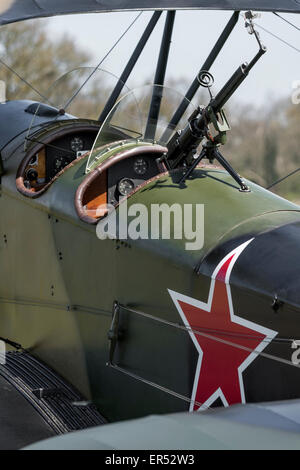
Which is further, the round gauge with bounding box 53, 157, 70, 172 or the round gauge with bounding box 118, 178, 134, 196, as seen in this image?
the round gauge with bounding box 53, 157, 70, 172

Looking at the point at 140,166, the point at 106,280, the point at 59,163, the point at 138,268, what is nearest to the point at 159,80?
the point at 59,163

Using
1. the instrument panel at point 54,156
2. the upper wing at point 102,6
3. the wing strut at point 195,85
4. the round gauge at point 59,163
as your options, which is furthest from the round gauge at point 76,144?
the upper wing at point 102,6

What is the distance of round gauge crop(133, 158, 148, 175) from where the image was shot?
5.84m

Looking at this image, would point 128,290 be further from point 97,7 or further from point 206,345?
point 97,7

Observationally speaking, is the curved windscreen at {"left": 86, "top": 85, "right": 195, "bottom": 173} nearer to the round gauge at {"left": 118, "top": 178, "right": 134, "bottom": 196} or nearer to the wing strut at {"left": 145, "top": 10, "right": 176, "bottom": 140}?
the wing strut at {"left": 145, "top": 10, "right": 176, "bottom": 140}

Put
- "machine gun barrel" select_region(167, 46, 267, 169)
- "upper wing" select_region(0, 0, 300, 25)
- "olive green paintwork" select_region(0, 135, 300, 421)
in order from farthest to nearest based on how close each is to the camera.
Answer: "upper wing" select_region(0, 0, 300, 25), "machine gun barrel" select_region(167, 46, 267, 169), "olive green paintwork" select_region(0, 135, 300, 421)

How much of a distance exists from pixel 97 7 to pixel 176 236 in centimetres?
→ 207

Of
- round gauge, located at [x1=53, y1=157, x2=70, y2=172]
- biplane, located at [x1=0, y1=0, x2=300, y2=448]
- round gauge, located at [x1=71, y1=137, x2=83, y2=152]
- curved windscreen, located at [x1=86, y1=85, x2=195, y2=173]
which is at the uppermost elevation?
round gauge, located at [x1=71, y1=137, x2=83, y2=152]

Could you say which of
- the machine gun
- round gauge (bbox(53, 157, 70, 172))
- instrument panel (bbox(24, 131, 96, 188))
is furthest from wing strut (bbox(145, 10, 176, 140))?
round gauge (bbox(53, 157, 70, 172))

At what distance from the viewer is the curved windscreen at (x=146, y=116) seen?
18.7 feet

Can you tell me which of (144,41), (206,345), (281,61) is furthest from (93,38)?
(206,345)

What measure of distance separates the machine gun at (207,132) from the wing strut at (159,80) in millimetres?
496

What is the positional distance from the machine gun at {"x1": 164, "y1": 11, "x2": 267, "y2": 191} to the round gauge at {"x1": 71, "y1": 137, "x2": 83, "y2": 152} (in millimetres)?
1449

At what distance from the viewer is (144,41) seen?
7070 millimetres
